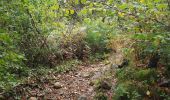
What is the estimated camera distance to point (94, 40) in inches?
437

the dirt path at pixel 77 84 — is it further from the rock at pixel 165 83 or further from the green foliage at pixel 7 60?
the rock at pixel 165 83

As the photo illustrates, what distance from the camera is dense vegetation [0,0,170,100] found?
226 inches

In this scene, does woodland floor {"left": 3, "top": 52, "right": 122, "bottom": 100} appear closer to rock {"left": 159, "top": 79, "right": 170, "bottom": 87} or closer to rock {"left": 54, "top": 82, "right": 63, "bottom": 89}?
rock {"left": 54, "top": 82, "right": 63, "bottom": 89}

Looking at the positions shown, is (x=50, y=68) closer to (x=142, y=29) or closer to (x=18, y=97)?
(x=18, y=97)

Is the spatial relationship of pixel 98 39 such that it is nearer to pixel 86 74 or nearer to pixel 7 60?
pixel 86 74

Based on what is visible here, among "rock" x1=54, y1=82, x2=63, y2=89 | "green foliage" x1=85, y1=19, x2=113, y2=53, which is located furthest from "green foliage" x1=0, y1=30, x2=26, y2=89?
"green foliage" x1=85, y1=19, x2=113, y2=53

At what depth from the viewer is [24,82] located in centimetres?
802

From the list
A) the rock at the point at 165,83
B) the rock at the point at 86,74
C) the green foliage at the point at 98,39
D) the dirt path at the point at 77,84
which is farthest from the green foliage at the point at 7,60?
the green foliage at the point at 98,39

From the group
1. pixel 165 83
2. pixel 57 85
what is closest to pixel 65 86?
pixel 57 85

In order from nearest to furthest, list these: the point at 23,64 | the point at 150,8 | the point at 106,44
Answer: the point at 150,8 < the point at 23,64 < the point at 106,44

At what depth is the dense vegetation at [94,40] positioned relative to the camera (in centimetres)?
575

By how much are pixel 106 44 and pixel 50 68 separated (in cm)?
262

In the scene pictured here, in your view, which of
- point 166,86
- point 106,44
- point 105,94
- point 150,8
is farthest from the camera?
point 106,44

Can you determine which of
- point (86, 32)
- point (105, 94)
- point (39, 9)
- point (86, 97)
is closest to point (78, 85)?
point (86, 97)
